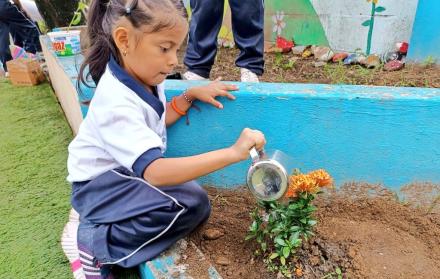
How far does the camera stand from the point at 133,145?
4.29ft

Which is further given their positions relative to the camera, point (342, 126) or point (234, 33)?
point (234, 33)

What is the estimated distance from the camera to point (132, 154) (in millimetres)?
1312

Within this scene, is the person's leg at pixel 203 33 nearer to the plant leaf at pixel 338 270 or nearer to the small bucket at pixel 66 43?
the small bucket at pixel 66 43

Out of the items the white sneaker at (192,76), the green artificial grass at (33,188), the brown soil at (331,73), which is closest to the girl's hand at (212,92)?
the white sneaker at (192,76)

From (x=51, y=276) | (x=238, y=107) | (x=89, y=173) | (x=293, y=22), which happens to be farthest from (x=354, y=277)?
(x=293, y=22)

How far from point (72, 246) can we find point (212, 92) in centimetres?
91

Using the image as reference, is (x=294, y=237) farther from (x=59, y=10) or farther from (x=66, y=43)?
(x=59, y=10)

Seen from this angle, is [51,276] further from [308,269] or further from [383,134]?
[383,134]

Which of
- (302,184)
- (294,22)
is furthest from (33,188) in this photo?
(294,22)

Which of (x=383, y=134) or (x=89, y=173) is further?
(x=383, y=134)

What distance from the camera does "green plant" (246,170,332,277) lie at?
1.35m

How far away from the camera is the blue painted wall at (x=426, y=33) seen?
2703mm

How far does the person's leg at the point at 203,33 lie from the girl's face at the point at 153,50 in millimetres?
923

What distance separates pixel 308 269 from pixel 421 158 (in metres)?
0.76
